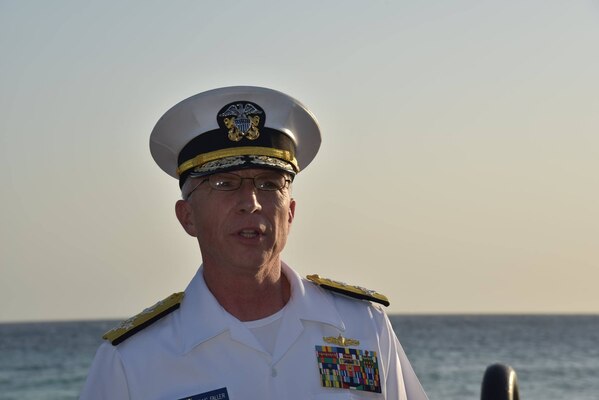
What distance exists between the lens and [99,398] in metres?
3.90

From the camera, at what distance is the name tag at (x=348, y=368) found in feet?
13.6

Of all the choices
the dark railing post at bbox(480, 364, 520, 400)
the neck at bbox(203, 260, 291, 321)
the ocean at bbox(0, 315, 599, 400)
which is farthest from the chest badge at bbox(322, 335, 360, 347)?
the ocean at bbox(0, 315, 599, 400)

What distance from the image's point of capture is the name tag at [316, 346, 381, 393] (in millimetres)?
4148

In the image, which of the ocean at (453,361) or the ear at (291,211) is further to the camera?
the ocean at (453,361)

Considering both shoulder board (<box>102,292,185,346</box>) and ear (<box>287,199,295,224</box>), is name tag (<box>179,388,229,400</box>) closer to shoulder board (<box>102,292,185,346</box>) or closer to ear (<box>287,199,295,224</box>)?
shoulder board (<box>102,292,185,346</box>)

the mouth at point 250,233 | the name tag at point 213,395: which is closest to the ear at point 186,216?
the mouth at point 250,233

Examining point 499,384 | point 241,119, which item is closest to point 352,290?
point 241,119

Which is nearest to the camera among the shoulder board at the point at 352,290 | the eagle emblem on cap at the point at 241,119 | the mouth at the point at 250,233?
the mouth at the point at 250,233

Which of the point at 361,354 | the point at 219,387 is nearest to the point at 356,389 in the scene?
the point at 361,354

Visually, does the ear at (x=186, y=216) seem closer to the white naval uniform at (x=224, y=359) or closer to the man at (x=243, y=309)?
the man at (x=243, y=309)

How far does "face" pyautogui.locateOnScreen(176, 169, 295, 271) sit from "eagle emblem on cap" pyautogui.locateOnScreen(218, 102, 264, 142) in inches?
6.2

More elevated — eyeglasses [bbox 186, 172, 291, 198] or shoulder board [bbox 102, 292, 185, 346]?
eyeglasses [bbox 186, 172, 291, 198]

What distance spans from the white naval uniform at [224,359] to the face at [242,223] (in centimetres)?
19

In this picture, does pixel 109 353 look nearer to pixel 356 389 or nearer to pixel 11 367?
pixel 356 389
